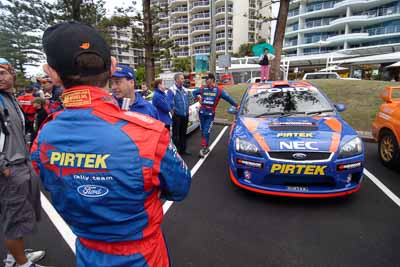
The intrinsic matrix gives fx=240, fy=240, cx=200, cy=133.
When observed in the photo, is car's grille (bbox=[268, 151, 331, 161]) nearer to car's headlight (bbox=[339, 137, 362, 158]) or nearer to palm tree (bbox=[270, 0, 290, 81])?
car's headlight (bbox=[339, 137, 362, 158])

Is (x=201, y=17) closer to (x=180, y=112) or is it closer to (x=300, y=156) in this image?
(x=180, y=112)

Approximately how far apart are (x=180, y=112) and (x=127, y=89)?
8.57ft

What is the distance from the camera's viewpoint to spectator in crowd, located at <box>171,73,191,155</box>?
5.02 m

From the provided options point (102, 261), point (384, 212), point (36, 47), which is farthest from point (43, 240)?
point (36, 47)

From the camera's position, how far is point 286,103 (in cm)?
400

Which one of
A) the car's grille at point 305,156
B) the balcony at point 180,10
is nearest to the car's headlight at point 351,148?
the car's grille at point 305,156

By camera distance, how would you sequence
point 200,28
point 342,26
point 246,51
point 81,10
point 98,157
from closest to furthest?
point 98,157 → point 81,10 → point 342,26 → point 246,51 → point 200,28

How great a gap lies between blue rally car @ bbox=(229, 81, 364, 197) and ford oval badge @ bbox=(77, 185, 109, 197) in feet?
7.68

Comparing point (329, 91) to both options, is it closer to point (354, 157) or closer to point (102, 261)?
point (354, 157)

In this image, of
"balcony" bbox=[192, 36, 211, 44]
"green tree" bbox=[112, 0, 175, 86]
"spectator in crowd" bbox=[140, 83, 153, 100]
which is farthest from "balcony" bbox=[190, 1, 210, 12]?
"spectator in crowd" bbox=[140, 83, 153, 100]

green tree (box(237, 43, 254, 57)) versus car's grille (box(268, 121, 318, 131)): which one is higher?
green tree (box(237, 43, 254, 57))

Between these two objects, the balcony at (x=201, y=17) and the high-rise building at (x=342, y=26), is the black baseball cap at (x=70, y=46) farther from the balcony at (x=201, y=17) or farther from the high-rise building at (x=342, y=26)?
the balcony at (x=201, y=17)

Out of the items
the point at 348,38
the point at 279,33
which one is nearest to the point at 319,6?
the point at 348,38

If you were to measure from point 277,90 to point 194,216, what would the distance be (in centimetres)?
270
